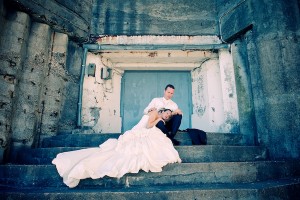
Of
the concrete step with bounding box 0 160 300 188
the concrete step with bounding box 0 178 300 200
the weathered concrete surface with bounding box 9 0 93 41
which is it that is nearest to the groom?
the concrete step with bounding box 0 160 300 188

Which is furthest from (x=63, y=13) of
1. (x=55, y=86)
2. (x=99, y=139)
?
(x=99, y=139)

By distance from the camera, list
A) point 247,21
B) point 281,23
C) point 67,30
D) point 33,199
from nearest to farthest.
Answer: point 33,199 < point 281,23 < point 247,21 < point 67,30

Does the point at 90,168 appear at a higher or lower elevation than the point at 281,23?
lower

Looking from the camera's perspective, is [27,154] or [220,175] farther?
[27,154]

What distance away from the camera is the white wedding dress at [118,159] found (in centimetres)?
292

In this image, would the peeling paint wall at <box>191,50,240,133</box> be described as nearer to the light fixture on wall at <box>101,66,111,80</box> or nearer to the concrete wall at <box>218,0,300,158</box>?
the concrete wall at <box>218,0,300,158</box>

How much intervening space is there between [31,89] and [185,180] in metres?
4.20

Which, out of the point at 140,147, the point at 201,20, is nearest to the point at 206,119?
the point at 201,20

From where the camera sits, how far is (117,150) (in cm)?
337

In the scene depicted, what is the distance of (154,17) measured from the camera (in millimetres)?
7172

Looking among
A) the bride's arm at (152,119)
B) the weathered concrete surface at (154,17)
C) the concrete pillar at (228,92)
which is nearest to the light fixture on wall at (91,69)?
the weathered concrete surface at (154,17)

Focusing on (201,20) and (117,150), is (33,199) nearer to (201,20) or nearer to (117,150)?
(117,150)

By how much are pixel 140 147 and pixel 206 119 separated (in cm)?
427

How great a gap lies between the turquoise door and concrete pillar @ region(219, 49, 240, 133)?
147 cm
